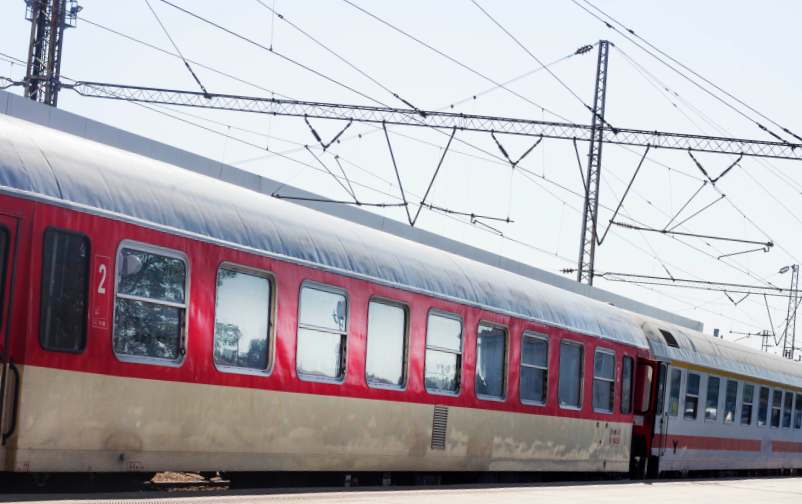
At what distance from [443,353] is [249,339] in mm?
3978

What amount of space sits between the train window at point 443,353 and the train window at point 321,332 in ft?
6.40

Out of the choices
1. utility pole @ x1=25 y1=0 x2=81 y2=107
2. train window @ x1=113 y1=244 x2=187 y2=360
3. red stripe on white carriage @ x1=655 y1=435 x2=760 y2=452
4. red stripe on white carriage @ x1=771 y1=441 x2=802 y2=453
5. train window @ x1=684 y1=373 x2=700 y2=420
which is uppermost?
utility pole @ x1=25 y1=0 x2=81 y2=107

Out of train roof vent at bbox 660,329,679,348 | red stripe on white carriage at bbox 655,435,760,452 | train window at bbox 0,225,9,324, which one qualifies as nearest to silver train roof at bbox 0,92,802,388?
train window at bbox 0,225,9,324

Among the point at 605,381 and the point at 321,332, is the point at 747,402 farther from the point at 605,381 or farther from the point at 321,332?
the point at 321,332

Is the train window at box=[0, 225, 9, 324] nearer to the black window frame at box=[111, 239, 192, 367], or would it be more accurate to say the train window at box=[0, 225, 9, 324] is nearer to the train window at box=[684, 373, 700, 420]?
the black window frame at box=[111, 239, 192, 367]

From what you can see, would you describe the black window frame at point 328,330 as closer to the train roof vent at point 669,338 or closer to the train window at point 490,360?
the train window at point 490,360

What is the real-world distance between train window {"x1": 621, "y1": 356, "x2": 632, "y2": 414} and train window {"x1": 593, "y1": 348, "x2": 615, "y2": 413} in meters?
0.49

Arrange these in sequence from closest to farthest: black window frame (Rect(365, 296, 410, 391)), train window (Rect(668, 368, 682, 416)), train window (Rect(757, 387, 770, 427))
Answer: black window frame (Rect(365, 296, 410, 391)), train window (Rect(668, 368, 682, 416)), train window (Rect(757, 387, 770, 427))

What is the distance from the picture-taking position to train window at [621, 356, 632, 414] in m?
21.3

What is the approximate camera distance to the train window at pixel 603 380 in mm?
20078

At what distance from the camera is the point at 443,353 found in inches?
606

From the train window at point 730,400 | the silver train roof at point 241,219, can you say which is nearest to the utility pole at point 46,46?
the silver train roof at point 241,219

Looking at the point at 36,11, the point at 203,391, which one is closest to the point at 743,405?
the point at 36,11

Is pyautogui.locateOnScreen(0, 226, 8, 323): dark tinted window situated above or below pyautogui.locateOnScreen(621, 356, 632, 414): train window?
above
